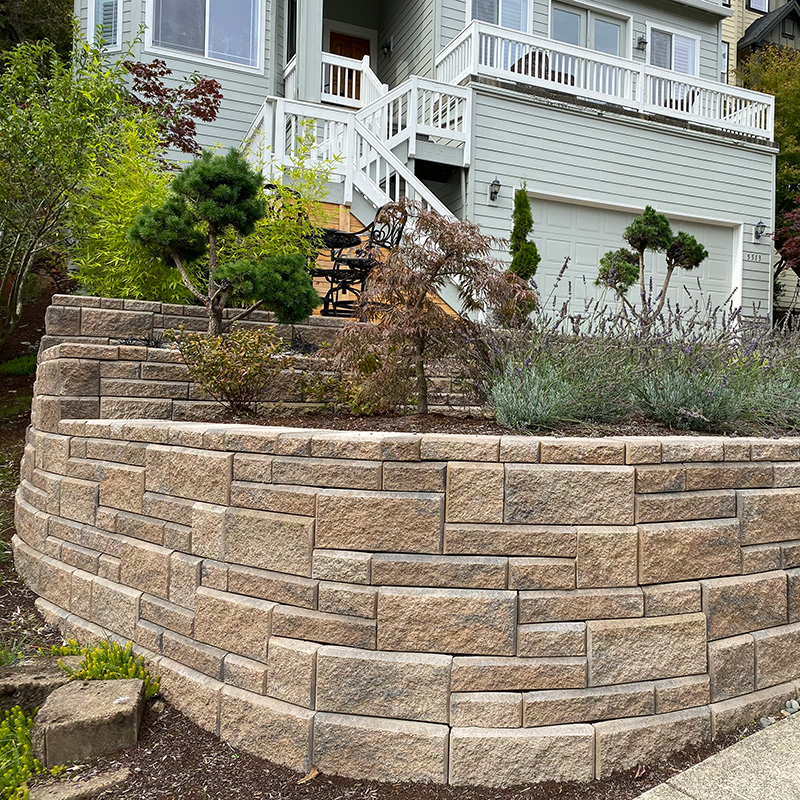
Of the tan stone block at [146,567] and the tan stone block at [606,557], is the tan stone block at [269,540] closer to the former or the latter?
the tan stone block at [146,567]

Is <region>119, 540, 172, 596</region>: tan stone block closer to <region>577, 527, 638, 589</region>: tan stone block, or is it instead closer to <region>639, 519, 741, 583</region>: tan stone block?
<region>577, 527, 638, 589</region>: tan stone block

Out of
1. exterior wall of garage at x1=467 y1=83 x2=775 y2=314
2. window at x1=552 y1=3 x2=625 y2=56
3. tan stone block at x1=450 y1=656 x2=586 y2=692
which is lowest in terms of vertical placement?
tan stone block at x1=450 y1=656 x2=586 y2=692

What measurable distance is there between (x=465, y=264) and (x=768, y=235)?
861cm

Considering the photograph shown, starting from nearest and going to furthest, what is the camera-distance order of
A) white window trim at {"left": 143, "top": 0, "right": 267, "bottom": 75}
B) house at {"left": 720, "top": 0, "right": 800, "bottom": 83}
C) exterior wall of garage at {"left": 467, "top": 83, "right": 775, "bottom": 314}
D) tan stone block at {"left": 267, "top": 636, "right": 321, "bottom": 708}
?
tan stone block at {"left": 267, "top": 636, "right": 321, "bottom": 708} → exterior wall of garage at {"left": 467, "top": 83, "right": 775, "bottom": 314} → white window trim at {"left": 143, "top": 0, "right": 267, "bottom": 75} → house at {"left": 720, "top": 0, "right": 800, "bottom": 83}

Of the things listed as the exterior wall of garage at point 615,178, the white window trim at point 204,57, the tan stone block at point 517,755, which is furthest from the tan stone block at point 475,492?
the white window trim at point 204,57

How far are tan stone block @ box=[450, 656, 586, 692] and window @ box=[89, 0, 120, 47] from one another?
9.46m

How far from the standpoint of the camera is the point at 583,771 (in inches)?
88.0

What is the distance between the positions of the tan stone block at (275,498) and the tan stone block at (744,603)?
4.91 feet

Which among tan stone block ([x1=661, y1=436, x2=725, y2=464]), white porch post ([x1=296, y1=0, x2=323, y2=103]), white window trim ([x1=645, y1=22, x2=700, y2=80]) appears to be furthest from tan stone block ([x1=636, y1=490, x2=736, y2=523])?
white window trim ([x1=645, y1=22, x2=700, y2=80])

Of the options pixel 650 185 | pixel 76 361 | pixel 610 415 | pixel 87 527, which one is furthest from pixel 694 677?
pixel 650 185

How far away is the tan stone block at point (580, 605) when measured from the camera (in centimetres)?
226

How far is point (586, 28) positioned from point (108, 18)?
7.34 m

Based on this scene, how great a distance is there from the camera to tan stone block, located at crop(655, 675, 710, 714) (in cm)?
235

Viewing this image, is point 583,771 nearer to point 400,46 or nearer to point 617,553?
point 617,553
